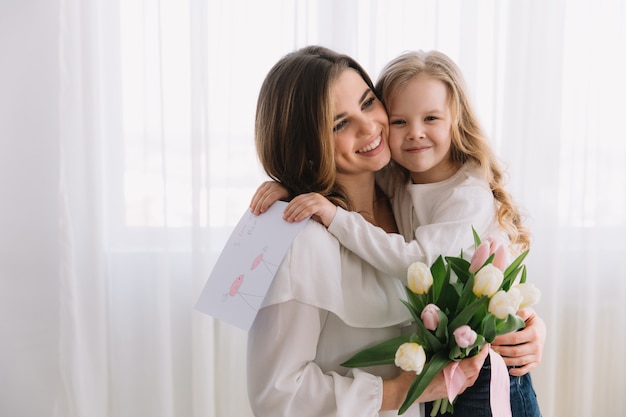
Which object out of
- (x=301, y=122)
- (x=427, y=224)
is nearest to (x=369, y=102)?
(x=301, y=122)

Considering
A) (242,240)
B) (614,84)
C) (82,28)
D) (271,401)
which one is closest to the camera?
(271,401)

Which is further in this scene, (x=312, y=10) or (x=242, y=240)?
(x=312, y=10)

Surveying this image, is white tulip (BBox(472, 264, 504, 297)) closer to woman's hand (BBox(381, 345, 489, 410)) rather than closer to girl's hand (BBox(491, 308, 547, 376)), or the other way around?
woman's hand (BBox(381, 345, 489, 410))

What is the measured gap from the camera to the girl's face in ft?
5.34

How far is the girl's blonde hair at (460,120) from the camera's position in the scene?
5.43 feet

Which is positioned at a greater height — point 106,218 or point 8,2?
point 8,2

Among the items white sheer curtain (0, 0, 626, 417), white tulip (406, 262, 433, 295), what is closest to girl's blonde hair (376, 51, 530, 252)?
white tulip (406, 262, 433, 295)

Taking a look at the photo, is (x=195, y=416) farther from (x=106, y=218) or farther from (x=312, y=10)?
(x=312, y=10)

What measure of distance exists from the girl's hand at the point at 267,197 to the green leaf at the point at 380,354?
0.38m

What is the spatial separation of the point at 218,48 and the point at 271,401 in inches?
61.3

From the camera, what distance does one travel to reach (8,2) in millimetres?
2469

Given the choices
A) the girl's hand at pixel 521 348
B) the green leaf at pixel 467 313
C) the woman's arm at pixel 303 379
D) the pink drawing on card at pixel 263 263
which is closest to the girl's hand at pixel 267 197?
the pink drawing on card at pixel 263 263

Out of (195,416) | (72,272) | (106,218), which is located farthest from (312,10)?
(195,416)

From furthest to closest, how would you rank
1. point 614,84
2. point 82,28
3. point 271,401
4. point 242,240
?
point 614,84, point 82,28, point 242,240, point 271,401
